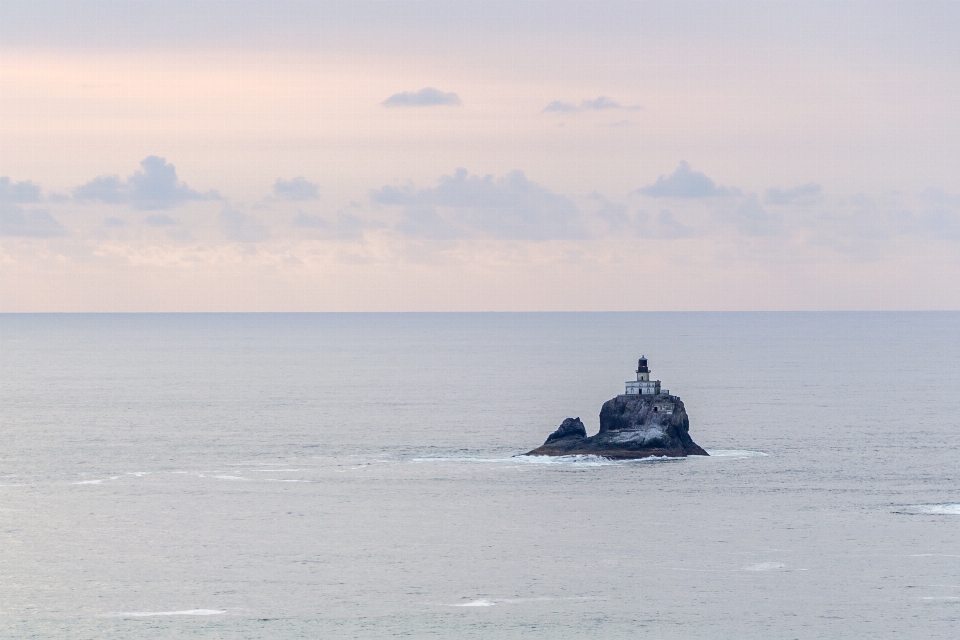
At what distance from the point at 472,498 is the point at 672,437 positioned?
31243mm

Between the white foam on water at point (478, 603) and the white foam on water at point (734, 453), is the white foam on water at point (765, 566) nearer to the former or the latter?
the white foam on water at point (478, 603)

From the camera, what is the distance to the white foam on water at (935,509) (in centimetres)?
12225

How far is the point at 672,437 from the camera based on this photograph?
153750 millimetres

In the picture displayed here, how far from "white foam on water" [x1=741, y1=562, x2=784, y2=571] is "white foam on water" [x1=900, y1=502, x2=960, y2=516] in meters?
23.0

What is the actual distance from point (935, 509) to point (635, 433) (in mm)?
36252

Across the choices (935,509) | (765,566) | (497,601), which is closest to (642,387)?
(935,509)

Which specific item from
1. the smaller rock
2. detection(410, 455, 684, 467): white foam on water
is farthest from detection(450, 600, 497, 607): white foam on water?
the smaller rock

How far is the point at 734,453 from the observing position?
525 feet

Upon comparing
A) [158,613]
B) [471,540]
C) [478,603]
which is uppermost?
[471,540]

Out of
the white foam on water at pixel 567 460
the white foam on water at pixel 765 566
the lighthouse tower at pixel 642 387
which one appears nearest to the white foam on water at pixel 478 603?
the white foam on water at pixel 765 566

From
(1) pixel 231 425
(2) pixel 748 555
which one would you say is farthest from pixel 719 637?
(1) pixel 231 425

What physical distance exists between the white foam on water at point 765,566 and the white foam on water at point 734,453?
170ft

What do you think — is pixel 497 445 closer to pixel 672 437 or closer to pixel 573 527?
pixel 672 437

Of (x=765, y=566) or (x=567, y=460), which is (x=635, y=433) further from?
(x=765, y=566)
